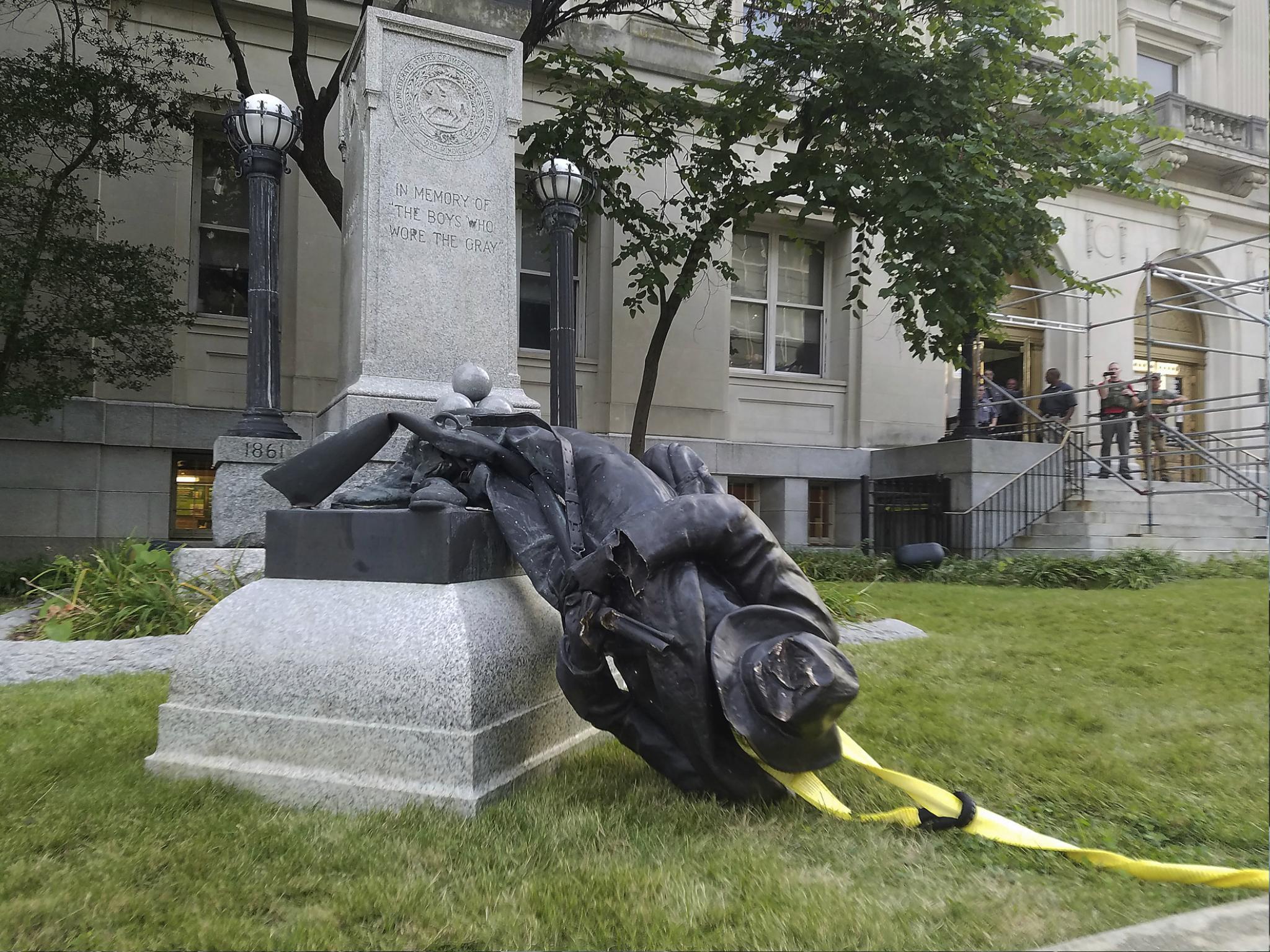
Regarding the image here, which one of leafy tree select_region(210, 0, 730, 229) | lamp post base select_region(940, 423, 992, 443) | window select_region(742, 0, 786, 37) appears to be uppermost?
window select_region(742, 0, 786, 37)

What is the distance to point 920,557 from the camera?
36.6ft

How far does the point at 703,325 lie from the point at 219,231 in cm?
729

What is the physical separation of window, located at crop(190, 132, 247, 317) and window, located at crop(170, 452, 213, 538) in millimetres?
2067

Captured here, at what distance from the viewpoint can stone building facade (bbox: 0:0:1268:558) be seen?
450 inches

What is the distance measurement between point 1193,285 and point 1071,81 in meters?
3.50

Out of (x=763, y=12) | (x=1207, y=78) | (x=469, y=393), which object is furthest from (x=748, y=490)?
(x=1207, y=78)

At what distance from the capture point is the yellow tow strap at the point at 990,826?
2.27 m

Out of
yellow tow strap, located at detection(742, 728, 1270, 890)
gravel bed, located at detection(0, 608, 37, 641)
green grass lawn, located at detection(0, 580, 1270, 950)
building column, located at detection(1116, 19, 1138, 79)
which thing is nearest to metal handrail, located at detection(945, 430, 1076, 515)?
green grass lawn, located at detection(0, 580, 1270, 950)

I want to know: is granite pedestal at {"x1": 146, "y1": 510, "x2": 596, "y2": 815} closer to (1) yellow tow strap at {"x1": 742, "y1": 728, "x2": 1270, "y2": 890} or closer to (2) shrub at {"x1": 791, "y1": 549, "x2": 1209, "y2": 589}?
(1) yellow tow strap at {"x1": 742, "y1": 728, "x2": 1270, "y2": 890}

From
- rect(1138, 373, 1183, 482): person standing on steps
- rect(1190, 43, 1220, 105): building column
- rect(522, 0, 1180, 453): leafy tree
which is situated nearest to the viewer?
rect(522, 0, 1180, 453): leafy tree

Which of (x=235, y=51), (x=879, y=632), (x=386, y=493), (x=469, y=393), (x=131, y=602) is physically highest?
(x=235, y=51)

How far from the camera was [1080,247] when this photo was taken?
18.6m

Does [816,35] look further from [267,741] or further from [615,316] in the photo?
[267,741]

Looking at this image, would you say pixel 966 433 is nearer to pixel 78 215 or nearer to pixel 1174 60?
pixel 78 215
